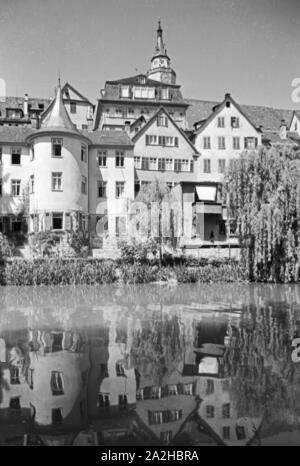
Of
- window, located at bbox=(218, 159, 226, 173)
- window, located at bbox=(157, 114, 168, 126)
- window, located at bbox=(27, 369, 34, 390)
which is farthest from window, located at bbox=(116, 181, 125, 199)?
window, located at bbox=(27, 369, 34, 390)

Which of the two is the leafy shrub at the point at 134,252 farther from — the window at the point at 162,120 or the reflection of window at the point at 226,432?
the reflection of window at the point at 226,432

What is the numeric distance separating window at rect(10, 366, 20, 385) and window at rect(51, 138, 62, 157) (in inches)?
1211

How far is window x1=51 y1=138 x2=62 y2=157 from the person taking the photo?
38.3m

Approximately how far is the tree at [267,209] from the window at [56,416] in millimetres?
22383

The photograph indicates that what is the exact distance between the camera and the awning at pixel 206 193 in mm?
42469

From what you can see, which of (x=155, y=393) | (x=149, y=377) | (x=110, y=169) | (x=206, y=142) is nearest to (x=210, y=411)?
(x=155, y=393)

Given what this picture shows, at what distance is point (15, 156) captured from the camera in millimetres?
40781

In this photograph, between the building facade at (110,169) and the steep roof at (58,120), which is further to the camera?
the steep roof at (58,120)

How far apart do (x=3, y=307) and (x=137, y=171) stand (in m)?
27.0

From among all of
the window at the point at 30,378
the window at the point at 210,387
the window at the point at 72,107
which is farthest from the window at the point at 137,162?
the window at the point at 210,387

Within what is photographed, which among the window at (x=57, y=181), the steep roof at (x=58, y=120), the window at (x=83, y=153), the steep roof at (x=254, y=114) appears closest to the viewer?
the window at (x=57, y=181)

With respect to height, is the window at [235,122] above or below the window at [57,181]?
above

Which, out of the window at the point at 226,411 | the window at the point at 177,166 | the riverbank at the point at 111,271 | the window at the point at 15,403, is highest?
the window at the point at 177,166
